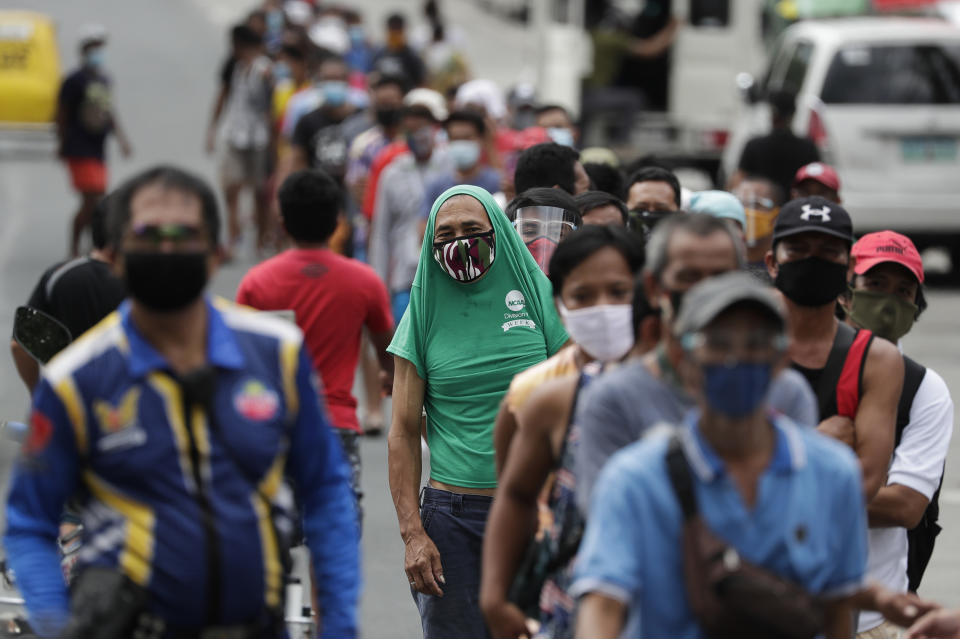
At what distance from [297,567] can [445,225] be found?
9.28ft

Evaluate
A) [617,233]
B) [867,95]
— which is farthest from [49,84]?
[617,233]

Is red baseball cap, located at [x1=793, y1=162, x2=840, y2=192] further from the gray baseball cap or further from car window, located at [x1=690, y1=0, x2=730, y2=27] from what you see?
car window, located at [x1=690, y1=0, x2=730, y2=27]

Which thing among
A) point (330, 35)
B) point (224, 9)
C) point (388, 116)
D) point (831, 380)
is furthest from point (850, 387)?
point (224, 9)

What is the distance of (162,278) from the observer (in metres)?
3.22

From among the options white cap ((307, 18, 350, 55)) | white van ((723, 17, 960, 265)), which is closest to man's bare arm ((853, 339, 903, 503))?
white van ((723, 17, 960, 265))

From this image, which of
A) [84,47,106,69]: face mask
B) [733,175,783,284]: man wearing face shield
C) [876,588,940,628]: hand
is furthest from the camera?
[84,47,106,69]: face mask

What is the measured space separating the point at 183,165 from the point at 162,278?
784 inches

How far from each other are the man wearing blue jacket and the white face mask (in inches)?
28.2

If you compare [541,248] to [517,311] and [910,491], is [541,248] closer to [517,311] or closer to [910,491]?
[517,311]

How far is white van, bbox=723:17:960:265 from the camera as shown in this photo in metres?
15.2

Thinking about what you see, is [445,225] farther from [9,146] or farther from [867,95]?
[9,146]

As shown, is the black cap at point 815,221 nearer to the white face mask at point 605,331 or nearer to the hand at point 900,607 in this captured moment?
the white face mask at point 605,331

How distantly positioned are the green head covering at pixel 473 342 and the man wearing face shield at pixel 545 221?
51cm

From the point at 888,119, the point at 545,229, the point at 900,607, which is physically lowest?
the point at 888,119
